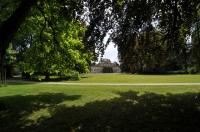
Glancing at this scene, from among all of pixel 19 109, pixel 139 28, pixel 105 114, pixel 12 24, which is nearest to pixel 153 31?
pixel 139 28

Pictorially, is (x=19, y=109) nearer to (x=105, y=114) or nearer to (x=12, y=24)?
(x=12, y=24)

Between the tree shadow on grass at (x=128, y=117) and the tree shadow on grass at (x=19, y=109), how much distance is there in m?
0.88

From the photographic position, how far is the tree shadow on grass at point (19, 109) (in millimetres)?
16203

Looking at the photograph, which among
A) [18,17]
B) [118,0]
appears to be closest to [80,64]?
[18,17]

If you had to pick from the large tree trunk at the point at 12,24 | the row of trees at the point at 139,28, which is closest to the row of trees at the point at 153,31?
the row of trees at the point at 139,28

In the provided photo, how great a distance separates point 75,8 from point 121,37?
9.48 ft

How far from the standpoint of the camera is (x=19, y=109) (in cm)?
1922

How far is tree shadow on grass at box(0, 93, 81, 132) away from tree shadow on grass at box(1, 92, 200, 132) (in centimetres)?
88

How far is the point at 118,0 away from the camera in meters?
15.0

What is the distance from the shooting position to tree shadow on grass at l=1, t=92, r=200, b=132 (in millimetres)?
14266

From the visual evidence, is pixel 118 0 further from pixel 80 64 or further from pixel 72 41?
pixel 80 64

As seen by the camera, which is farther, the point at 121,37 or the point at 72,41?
the point at 72,41

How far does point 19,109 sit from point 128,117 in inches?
244

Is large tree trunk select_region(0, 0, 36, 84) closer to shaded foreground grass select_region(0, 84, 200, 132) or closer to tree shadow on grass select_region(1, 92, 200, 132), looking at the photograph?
shaded foreground grass select_region(0, 84, 200, 132)
